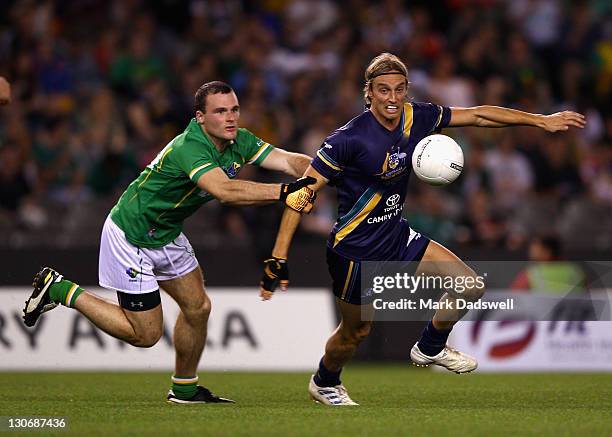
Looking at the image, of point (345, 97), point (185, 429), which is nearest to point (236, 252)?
point (345, 97)

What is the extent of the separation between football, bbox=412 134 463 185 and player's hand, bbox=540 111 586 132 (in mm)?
662

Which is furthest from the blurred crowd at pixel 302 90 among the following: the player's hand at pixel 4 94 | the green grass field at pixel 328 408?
the player's hand at pixel 4 94

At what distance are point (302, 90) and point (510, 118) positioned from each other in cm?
719

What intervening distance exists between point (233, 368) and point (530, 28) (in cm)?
789

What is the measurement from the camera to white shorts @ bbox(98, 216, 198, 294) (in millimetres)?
9039

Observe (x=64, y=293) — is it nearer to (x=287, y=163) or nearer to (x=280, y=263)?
(x=280, y=263)

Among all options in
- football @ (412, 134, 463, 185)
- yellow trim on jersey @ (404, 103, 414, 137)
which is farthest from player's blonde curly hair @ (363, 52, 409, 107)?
Answer: football @ (412, 134, 463, 185)

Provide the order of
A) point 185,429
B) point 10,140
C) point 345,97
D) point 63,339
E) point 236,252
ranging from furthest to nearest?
point 345,97, point 10,140, point 236,252, point 63,339, point 185,429

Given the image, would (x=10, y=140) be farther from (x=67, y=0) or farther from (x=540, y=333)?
(x=540, y=333)

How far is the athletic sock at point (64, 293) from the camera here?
29.8ft

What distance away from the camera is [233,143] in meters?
9.11

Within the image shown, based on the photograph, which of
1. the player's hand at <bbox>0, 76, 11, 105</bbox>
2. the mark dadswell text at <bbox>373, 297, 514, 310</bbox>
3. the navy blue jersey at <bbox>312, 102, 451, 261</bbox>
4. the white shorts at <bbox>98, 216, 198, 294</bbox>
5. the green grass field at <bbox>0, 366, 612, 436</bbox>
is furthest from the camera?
the mark dadswell text at <bbox>373, 297, 514, 310</bbox>

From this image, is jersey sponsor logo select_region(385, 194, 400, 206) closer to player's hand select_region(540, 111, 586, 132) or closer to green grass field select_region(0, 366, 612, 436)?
player's hand select_region(540, 111, 586, 132)

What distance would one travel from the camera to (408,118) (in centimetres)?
902
